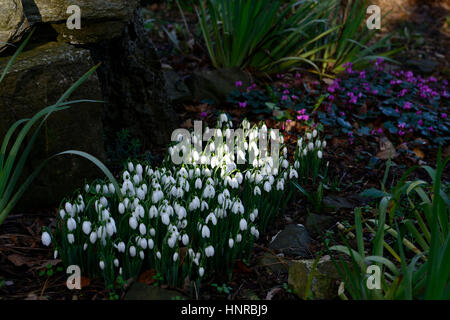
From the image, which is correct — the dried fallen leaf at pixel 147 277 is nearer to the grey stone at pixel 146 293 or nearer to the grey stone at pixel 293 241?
the grey stone at pixel 146 293

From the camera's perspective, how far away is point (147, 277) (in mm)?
2203

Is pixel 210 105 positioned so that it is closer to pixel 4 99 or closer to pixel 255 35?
pixel 255 35

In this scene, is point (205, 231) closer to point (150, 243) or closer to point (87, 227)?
point (150, 243)

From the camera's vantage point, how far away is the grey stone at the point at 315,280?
215cm

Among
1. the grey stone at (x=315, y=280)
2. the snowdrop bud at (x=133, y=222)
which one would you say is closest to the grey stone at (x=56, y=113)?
the snowdrop bud at (x=133, y=222)

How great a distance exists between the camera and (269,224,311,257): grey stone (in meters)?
2.67

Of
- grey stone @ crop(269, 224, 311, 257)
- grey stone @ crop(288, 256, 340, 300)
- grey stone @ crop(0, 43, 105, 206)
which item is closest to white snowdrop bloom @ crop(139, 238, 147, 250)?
grey stone @ crop(288, 256, 340, 300)

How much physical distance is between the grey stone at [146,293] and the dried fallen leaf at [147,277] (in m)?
0.11

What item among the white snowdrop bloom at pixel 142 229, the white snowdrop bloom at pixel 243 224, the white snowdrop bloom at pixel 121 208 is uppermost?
the white snowdrop bloom at pixel 121 208

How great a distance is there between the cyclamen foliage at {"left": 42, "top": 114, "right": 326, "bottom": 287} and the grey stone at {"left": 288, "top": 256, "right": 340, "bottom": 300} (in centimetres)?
31

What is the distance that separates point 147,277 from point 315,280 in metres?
0.82

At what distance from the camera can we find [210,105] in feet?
14.6
